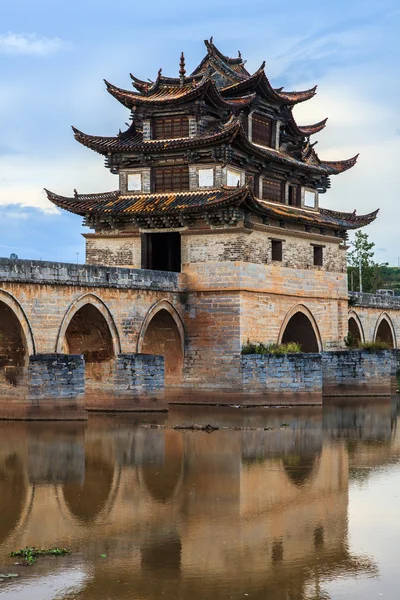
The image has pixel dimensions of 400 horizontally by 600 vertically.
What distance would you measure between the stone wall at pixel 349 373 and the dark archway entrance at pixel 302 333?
71 cm

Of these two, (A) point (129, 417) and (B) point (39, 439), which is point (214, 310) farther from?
(B) point (39, 439)

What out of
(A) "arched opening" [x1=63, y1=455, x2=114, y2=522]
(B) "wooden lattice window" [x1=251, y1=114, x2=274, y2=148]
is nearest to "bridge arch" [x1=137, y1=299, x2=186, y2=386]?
(B) "wooden lattice window" [x1=251, y1=114, x2=274, y2=148]

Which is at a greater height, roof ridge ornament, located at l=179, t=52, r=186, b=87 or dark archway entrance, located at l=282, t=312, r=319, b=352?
roof ridge ornament, located at l=179, t=52, r=186, b=87

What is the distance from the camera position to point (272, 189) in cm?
4016

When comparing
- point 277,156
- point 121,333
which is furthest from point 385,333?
point 121,333

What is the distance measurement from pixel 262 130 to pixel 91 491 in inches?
964

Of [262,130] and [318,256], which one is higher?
[262,130]

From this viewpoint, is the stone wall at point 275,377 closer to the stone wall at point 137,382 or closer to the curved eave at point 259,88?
the stone wall at point 137,382

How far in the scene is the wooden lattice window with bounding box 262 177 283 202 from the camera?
130 ft

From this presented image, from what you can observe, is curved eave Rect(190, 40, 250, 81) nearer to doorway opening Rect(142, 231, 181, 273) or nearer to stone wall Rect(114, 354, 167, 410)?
doorway opening Rect(142, 231, 181, 273)

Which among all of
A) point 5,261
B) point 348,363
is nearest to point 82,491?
point 5,261

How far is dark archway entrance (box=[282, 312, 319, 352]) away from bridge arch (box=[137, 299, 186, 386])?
273 inches

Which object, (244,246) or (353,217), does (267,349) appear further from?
(353,217)

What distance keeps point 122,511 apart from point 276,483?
14.0 ft
